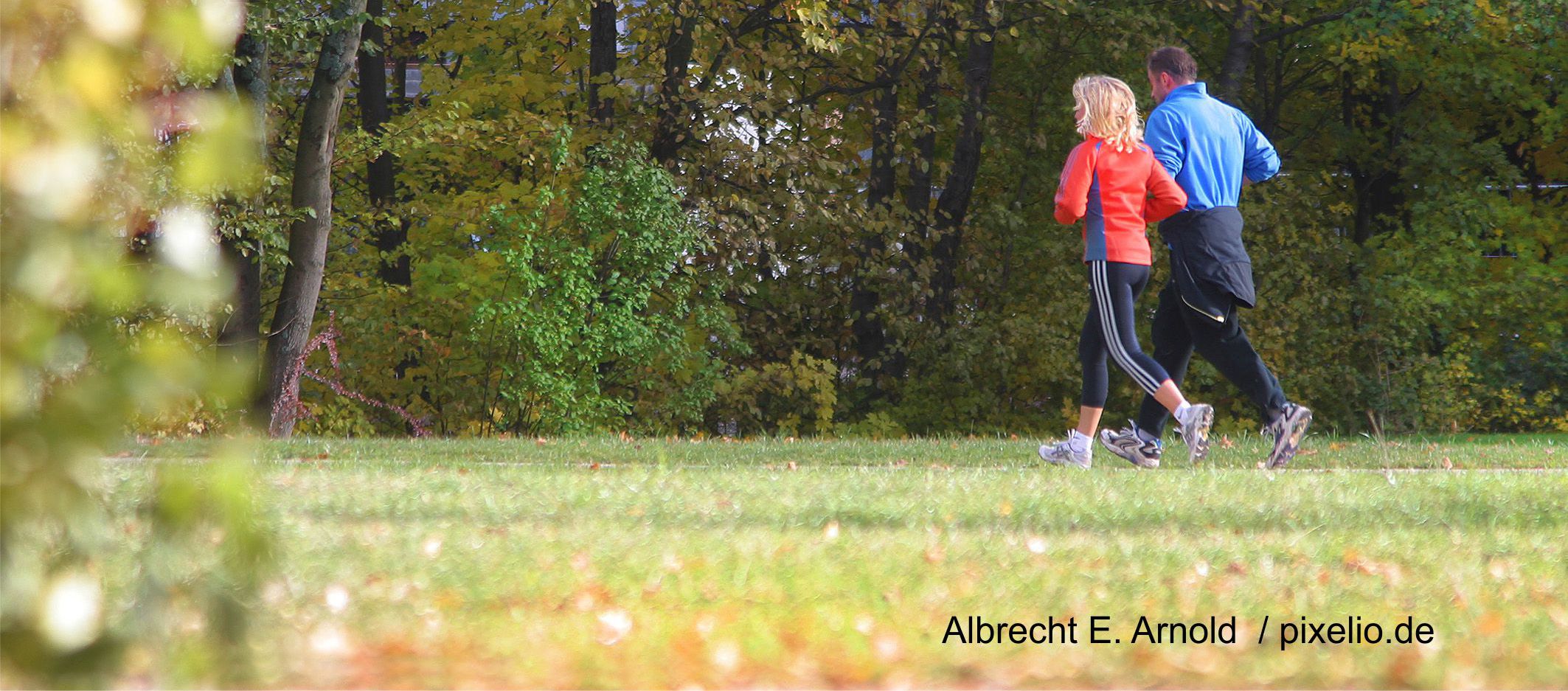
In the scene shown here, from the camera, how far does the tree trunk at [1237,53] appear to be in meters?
20.1

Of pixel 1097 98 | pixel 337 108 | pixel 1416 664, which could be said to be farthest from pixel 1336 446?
pixel 337 108

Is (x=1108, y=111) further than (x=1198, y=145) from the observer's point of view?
No

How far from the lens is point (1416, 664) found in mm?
3562

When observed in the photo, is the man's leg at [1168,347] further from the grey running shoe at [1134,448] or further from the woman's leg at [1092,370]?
the woman's leg at [1092,370]

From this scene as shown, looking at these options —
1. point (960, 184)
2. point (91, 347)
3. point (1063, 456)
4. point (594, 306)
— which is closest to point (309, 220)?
point (594, 306)

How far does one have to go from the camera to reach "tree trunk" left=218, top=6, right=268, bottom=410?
48.5 ft

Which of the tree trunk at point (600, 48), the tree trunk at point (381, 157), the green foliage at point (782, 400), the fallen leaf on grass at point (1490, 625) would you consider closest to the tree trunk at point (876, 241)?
the green foliage at point (782, 400)

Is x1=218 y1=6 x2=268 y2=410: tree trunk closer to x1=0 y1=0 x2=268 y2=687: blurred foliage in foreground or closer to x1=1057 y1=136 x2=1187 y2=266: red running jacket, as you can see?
x1=1057 y1=136 x2=1187 y2=266: red running jacket

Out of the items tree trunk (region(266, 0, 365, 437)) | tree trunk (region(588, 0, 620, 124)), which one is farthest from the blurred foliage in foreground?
tree trunk (region(588, 0, 620, 124))

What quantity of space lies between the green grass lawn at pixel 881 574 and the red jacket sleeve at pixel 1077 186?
1273 mm

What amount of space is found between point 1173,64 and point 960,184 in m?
12.1

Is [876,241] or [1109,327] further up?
[1109,327]

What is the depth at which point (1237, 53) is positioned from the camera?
66.6 ft

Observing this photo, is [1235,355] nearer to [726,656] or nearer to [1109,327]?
[1109,327]
